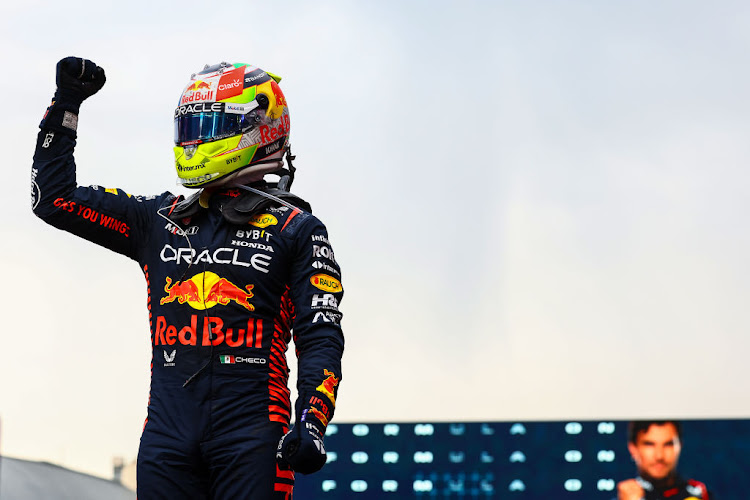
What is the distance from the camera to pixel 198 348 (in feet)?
13.3

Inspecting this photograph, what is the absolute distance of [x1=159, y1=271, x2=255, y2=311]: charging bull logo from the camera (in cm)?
408

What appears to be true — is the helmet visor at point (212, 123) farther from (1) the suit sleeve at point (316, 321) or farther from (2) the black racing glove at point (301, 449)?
(2) the black racing glove at point (301, 449)

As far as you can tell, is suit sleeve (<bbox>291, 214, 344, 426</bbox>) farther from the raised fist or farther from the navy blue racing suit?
the raised fist

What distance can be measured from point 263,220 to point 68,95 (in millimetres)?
855

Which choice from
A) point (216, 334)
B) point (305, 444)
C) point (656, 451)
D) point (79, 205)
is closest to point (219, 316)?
point (216, 334)

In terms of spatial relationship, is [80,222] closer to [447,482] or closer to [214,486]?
[214,486]

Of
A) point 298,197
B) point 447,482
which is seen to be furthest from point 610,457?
point 298,197

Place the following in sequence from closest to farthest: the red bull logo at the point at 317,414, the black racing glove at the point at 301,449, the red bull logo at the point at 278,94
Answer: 1. the black racing glove at the point at 301,449
2. the red bull logo at the point at 317,414
3. the red bull logo at the point at 278,94

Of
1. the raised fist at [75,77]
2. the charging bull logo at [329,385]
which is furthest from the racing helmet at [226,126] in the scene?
the charging bull logo at [329,385]

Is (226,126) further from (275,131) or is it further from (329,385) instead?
(329,385)

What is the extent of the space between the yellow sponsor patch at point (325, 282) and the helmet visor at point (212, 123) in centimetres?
64

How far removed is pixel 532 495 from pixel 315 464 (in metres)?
24.0

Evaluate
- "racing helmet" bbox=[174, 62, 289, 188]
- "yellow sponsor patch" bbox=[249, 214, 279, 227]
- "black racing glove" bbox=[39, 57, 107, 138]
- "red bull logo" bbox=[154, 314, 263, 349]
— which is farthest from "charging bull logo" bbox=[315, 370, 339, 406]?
"black racing glove" bbox=[39, 57, 107, 138]

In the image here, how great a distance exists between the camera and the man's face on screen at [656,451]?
24453 mm
